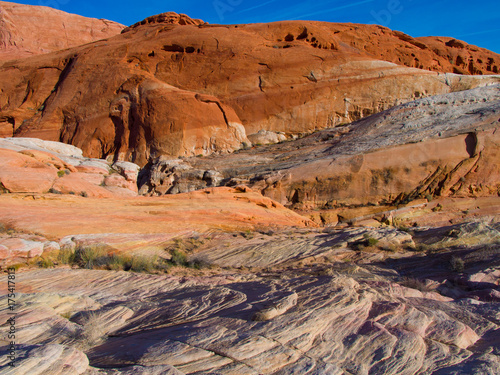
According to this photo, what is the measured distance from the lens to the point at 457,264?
7660 mm

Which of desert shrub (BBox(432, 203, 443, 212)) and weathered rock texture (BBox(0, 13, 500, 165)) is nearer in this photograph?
desert shrub (BBox(432, 203, 443, 212))

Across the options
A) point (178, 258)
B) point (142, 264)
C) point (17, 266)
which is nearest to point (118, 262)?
point (142, 264)

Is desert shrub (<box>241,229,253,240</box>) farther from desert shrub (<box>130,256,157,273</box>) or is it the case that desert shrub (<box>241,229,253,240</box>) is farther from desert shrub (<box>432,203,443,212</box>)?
desert shrub (<box>432,203,443,212</box>)

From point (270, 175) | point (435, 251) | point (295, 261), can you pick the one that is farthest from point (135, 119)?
point (435, 251)

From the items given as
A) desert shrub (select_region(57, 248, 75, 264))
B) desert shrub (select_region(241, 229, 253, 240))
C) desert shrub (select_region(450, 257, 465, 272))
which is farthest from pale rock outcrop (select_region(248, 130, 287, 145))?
desert shrub (select_region(450, 257, 465, 272))

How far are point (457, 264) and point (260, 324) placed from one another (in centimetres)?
545

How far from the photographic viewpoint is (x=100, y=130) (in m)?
28.5

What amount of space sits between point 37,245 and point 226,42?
84.8ft

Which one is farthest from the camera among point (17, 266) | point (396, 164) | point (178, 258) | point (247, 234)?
point (396, 164)

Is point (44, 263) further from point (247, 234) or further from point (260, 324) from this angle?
point (260, 324)

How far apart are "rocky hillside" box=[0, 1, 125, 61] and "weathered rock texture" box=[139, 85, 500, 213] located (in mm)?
50936

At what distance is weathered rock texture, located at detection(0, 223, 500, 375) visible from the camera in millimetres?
3596

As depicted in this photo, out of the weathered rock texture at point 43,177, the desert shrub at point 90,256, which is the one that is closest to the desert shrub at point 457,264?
the desert shrub at point 90,256

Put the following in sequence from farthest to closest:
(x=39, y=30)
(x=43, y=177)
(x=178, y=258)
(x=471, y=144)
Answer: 1. (x=39, y=30)
2. (x=471, y=144)
3. (x=43, y=177)
4. (x=178, y=258)
